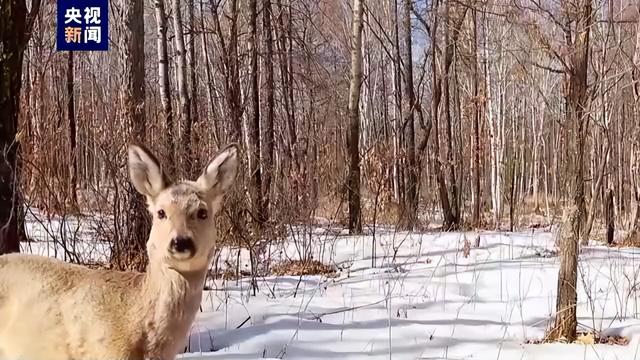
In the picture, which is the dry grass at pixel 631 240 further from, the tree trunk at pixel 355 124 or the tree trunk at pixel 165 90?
the tree trunk at pixel 165 90

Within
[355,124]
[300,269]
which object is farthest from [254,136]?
[300,269]

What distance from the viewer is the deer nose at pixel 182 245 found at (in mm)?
2588

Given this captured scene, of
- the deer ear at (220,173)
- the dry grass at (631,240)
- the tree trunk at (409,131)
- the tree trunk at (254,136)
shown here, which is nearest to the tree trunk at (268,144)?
the tree trunk at (254,136)

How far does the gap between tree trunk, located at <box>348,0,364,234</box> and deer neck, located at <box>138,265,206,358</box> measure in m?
7.74

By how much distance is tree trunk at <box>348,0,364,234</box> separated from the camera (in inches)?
417

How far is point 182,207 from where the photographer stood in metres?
2.70

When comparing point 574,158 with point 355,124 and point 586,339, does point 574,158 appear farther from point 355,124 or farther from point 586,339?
point 355,124

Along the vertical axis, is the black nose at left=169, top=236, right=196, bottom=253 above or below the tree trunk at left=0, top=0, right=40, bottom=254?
below

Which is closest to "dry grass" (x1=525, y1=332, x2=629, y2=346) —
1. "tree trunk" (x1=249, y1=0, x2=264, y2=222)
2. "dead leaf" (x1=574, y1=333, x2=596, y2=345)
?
"dead leaf" (x1=574, y1=333, x2=596, y2=345)

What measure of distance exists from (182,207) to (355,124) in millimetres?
8779

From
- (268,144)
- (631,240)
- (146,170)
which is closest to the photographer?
(146,170)

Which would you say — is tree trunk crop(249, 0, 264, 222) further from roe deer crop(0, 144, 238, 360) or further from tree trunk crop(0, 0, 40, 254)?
roe deer crop(0, 144, 238, 360)

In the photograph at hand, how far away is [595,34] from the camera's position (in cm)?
1775

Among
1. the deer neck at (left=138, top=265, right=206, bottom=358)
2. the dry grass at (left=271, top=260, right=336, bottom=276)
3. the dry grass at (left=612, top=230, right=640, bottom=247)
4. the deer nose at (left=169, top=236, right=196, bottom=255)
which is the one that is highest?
the deer nose at (left=169, top=236, right=196, bottom=255)
